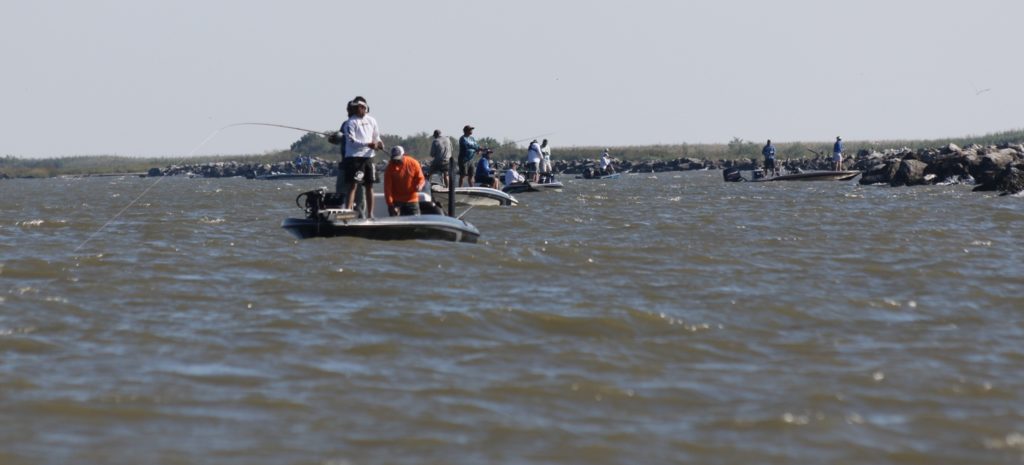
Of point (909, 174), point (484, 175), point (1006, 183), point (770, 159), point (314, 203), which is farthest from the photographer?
A: point (770, 159)

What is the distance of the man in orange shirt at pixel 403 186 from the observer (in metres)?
17.6

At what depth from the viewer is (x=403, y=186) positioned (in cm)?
1769

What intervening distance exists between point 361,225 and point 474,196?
12267mm

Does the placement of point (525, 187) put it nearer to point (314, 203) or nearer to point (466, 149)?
point (466, 149)

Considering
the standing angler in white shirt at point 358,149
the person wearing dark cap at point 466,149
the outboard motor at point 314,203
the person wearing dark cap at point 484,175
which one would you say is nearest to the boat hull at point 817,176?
the person wearing dark cap at point 484,175

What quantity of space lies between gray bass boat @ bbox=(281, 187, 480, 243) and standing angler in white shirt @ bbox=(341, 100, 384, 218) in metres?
0.34

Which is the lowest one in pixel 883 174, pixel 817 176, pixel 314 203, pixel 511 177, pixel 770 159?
pixel 817 176

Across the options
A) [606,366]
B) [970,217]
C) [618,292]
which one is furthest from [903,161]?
[606,366]

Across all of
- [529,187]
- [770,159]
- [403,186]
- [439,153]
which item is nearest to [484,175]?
[439,153]

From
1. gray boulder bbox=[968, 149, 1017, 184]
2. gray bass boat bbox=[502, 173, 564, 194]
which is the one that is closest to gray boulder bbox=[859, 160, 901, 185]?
gray boulder bbox=[968, 149, 1017, 184]

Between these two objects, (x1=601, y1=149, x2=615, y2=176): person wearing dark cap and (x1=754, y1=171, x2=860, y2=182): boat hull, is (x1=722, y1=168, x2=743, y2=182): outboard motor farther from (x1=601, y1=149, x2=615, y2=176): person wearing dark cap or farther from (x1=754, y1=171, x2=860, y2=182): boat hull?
(x1=601, y1=149, x2=615, y2=176): person wearing dark cap

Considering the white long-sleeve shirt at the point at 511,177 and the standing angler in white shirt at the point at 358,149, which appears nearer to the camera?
the standing angler in white shirt at the point at 358,149

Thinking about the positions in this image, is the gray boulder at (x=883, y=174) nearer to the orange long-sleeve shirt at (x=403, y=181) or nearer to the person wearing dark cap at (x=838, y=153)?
the person wearing dark cap at (x=838, y=153)

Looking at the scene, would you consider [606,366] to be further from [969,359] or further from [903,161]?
[903,161]
